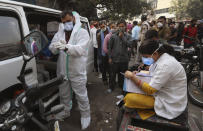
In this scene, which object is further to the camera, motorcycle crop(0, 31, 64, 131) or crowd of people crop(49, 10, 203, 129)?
crowd of people crop(49, 10, 203, 129)

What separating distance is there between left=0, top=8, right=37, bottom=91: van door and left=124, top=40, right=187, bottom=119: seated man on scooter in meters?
1.44

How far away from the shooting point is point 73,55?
224 cm

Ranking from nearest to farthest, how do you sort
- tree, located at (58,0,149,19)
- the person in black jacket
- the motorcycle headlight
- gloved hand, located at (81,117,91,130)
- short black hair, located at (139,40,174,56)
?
the motorcycle headlight → short black hair, located at (139,40,174,56) → gloved hand, located at (81,117,91,130) → the person in black jacket → tree, located at (58,0,149,19)

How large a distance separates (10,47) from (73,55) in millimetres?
836

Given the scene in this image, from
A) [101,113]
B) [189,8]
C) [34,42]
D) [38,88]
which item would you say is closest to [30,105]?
[38,88]

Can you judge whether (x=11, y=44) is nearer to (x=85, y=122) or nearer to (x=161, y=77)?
(x=85, y=122)

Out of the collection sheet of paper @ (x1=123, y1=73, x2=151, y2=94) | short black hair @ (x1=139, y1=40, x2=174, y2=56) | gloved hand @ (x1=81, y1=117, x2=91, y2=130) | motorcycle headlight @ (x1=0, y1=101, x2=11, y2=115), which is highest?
short black hair @ (x1=139, y1=40, x2=174, y2=56)

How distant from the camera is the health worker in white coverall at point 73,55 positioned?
2.27 m

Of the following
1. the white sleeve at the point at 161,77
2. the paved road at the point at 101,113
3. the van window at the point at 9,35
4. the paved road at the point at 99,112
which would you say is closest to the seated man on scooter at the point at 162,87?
the white sleeve at the point at 161,77

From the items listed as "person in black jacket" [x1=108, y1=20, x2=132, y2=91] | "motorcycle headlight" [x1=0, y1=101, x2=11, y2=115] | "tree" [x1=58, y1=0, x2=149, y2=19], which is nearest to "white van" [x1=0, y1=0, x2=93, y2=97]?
"motorcycle headlight" [x1=0, y1=101, x2=11, y2=115]

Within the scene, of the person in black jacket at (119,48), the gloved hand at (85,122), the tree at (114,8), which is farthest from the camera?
the tree at (114,8)

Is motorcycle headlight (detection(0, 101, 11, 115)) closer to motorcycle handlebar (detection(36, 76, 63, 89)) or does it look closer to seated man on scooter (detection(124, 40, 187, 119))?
motorcycle handlebar (detection(36, 76, 63, 89))

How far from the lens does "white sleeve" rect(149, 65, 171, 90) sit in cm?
156

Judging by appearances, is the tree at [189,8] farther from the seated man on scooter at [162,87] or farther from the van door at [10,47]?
the van door at [10,47]
